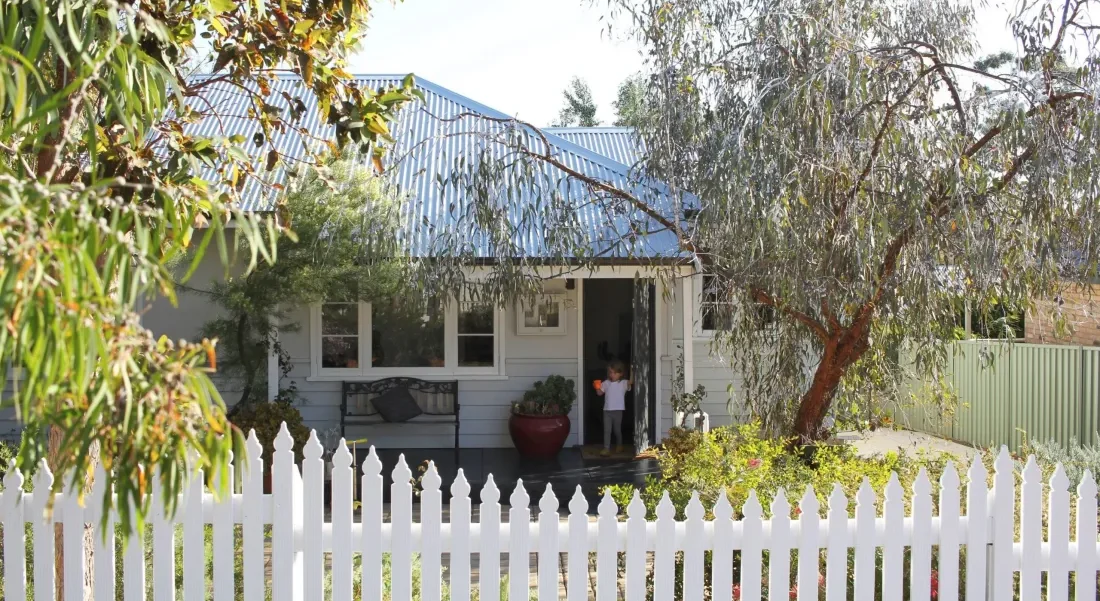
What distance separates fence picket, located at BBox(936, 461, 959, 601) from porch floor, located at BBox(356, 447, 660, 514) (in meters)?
4.90

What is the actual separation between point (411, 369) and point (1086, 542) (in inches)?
332

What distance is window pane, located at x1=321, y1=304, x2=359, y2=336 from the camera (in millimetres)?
11586

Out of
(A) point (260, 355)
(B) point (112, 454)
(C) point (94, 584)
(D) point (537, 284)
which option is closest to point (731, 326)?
(D) point (537, 284)

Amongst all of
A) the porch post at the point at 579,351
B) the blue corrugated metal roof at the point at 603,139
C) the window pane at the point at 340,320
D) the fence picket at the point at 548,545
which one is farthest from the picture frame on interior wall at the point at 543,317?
the fence picket at the point at 548,545

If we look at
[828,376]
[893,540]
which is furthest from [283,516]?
[828,376]

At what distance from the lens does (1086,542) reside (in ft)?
13.3

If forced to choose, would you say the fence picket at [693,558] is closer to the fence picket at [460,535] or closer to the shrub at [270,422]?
the fence picket at [460,535]

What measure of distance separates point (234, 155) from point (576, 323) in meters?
8.74

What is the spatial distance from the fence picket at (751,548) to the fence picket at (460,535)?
1.05 metres

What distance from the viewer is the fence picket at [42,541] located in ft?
12.0

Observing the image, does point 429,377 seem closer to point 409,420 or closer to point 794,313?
point 409,420

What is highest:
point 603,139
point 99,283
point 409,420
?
point 603,139

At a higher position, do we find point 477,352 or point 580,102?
point 580,102

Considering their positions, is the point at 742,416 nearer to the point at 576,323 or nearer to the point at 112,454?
the point at 576,323
